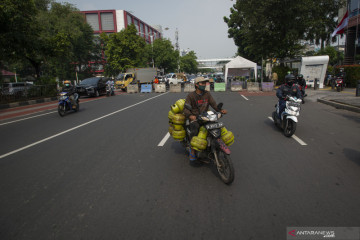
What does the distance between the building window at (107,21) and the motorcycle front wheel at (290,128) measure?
86.8m

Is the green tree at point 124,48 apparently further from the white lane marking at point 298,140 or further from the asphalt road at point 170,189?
the white lane marking at point 298,140

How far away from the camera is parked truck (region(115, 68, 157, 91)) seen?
1172 inches

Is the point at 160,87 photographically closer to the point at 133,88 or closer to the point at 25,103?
the point at 133,88

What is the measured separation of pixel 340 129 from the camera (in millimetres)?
7273

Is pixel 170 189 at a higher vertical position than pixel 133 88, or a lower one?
lower

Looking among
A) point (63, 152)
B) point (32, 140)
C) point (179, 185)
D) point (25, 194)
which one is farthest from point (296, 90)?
→ point (32, 140)

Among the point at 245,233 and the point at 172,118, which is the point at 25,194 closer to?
the point at 172,118

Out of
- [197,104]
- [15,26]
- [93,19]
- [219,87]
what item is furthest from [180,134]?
[93,19]

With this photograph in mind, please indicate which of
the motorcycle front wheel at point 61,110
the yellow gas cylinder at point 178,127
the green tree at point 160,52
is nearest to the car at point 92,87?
the motorcycle front wheel at point 61,110

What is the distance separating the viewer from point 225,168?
386cm

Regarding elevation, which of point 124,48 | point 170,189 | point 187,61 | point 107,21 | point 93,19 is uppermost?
point 93,19

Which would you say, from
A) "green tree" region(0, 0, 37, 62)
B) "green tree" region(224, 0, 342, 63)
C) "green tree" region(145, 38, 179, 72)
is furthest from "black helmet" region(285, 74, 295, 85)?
"green tree" region(145, 38, 179, 72)

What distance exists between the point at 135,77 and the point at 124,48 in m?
14.6

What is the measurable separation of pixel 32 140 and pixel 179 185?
543 cm
